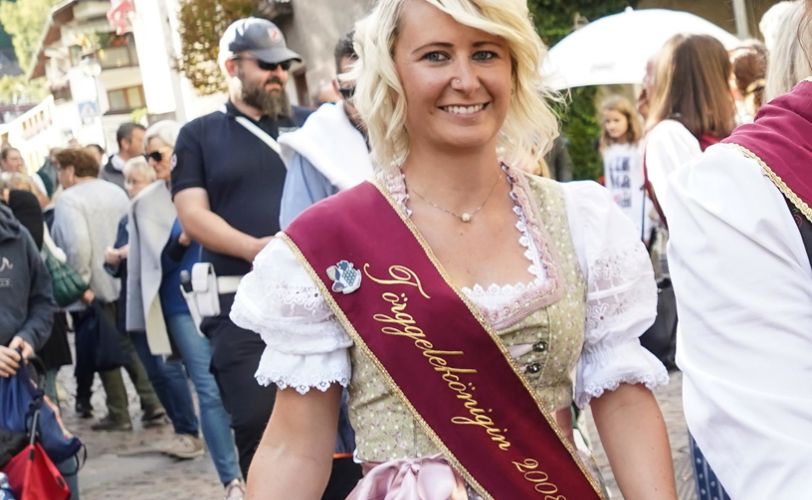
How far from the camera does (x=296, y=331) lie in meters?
2.63

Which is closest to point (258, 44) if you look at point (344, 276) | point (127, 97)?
point (344, 276)

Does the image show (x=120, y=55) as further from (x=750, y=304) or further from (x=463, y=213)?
(x=750, y=304)

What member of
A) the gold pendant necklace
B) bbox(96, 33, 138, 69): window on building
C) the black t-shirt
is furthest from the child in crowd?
bbox(96, 33, 138, 69): window on building

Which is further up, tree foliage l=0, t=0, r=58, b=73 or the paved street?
the paved street

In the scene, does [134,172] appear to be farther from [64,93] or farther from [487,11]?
[64,93]

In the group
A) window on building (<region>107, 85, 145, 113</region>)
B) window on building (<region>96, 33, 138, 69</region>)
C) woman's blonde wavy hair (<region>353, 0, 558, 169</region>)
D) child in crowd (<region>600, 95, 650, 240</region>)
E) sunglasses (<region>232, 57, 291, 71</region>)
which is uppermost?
woman's blonde wavy hair (<region>353, 0, 558, 169</region>)

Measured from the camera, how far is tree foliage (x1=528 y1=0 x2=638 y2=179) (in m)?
14.5

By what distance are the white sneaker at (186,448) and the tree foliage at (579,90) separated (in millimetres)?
6607

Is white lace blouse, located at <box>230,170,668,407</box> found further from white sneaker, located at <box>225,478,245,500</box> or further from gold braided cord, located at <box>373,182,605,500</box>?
white sneaker, located at <box>225,478,245,500</box>

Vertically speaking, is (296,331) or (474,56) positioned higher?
(474,56)

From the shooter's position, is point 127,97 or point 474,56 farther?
point 127,97

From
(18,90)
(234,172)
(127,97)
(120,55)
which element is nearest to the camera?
(234,172)

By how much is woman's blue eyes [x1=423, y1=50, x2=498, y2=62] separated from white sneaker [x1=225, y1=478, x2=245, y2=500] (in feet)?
12.7

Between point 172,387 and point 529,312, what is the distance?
20.0ft
